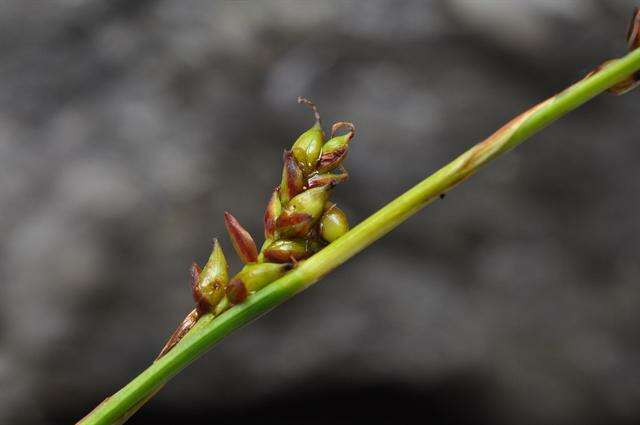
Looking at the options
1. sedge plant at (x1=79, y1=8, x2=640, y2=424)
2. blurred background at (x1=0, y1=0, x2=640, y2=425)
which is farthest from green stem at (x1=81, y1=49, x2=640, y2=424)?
blurred background at (x1=0, y1=0, x2=640, y2=425)

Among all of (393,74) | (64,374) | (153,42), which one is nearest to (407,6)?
(393,74)

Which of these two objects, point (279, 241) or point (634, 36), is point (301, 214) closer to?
point (279, 241)

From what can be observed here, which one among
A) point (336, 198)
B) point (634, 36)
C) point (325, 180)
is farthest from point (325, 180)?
point (336, 198)

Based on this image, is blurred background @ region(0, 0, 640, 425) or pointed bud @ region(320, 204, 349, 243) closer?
pointed bud @ region(320, 204, 349, 243)

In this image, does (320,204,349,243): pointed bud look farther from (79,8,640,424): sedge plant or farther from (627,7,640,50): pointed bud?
(627,7,640,50): pointed bud

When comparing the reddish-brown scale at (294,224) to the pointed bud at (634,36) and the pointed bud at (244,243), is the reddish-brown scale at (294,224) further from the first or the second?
the pointed bud at (634,36)
